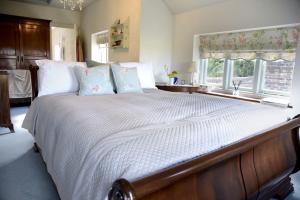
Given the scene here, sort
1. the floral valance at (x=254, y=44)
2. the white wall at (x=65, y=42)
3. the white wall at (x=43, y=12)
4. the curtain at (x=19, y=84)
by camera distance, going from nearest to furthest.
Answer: the floral valance at (x=254, y=44) → the curtain at (x=19, y=84) → the white wall at (x=43, y=12) → the white wall at (x=65, y=42)

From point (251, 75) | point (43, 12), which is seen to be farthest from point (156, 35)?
point (43, 12)

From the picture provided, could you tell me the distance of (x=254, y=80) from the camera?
11.5 feet

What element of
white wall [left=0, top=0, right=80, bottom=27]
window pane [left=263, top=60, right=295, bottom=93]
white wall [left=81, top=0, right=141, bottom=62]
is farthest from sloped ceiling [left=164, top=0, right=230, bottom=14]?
white wall [left=0, top=0, right=80, bottom=27]

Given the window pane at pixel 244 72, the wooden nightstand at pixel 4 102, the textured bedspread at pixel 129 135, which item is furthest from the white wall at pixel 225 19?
the wooden nightstand at pixel 4 102

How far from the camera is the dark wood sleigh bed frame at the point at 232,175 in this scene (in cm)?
73

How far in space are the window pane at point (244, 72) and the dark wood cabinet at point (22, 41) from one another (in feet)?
14.1

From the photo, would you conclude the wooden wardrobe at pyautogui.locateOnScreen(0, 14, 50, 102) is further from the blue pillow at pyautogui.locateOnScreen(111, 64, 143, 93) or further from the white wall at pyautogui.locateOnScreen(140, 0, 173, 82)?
the blue pillow at pyautogui.locateOnScreen(111, 64, 143, 93)

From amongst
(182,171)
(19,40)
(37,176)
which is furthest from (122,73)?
(19,40)

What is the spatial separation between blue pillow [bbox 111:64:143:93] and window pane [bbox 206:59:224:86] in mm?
1959

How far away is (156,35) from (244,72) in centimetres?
175

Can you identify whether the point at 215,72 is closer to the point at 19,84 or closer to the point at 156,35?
the point at 156,35

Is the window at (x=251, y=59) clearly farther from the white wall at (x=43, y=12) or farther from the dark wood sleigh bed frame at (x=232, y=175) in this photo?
the white wall at (x=43, y=12)

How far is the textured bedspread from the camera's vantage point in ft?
2.96

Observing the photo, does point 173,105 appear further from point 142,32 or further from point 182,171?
point 142,32
